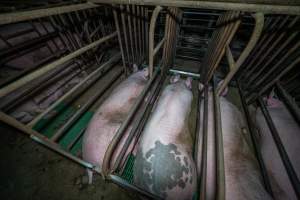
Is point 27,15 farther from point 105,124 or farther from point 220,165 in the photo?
point 220,165

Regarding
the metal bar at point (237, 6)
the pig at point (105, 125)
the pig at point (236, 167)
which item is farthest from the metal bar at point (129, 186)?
the metal bar at point (237, 6)

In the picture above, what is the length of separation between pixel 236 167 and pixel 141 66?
6.60ft

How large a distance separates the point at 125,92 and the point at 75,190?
1287 mm

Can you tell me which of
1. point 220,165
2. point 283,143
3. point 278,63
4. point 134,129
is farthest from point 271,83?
point 134,129

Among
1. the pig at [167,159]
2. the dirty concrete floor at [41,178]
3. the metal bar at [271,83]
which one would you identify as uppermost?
the metal bar at [271,83]

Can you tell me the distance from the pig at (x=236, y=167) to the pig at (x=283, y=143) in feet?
0.65

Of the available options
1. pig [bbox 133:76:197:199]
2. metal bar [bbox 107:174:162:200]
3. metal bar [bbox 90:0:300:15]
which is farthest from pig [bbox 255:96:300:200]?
metal bar [bbox 90:0:300:15]

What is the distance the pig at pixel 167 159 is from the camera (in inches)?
46.3

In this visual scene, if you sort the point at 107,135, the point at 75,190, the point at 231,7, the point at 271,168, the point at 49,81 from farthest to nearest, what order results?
1. the point at 49,81
2. the point at 75,190
3. the point at 107,135
4. the point at 271,168
5. the point at 231,7

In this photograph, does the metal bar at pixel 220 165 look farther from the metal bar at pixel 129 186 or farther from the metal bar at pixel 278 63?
the metal bar at pixel 278 63

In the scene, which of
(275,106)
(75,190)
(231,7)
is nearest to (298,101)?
(275,106)

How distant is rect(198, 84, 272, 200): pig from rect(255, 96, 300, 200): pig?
0.20 metres

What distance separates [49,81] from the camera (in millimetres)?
2396

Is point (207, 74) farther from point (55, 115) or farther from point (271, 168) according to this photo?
point (55, 115)
